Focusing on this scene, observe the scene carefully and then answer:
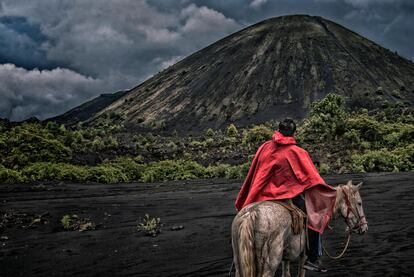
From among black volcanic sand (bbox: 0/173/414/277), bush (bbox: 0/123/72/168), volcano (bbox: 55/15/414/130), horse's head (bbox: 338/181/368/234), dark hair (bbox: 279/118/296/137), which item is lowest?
black volcanic sand (bbox: 0/173/414/277)

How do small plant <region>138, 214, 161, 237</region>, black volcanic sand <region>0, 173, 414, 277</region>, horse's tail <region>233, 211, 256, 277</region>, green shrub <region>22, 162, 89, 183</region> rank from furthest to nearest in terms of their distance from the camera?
1. green shrub <region>22, 162, 89, 183</region>
2. small plant <region>138, 214, 161, 237</region>
3. black volcanic sand <region>0, 173, 414, 277</region>
4. horse's tail <region>233, 211, 256, 277</region>

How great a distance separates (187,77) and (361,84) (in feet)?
124

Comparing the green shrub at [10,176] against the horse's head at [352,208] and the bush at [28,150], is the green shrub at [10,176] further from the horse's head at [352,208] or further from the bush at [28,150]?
the horse's head at [352,208]

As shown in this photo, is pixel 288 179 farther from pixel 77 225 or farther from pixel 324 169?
pixel 324 169

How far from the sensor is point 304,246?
18.4 feet

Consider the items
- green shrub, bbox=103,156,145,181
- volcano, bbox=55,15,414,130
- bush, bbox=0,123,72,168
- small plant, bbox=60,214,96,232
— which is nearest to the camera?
small plant, bbox=60,214,96,232

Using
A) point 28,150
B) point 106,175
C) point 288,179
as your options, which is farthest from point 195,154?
point 288,179

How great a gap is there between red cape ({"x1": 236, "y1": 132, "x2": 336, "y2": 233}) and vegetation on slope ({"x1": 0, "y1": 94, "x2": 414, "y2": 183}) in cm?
2266

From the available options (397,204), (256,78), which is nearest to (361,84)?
(256,78)

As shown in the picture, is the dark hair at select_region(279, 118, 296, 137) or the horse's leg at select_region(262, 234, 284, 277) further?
the dark hair at select_region(279, 118, 296, 137)


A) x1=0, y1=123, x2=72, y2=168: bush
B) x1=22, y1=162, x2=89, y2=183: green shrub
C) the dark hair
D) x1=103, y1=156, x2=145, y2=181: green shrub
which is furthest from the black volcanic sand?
x1=103, y1=156, x2=145, y2=181: green shrub

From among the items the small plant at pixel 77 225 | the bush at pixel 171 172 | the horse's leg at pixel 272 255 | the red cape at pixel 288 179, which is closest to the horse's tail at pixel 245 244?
the horse's leg at pixel 272 255

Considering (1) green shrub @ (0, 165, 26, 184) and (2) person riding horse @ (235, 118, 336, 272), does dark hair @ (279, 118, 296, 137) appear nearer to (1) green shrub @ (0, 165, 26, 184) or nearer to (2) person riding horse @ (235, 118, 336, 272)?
(2) person riding horse @ (235, 118, 336, 272)

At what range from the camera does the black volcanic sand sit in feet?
28.0
